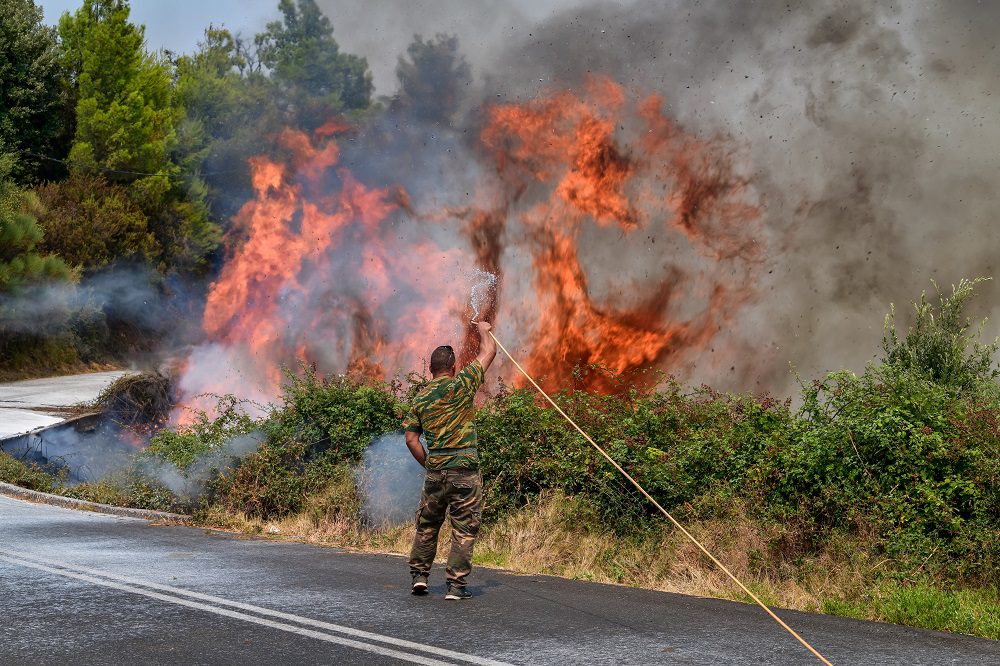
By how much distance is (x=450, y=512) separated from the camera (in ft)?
25.5

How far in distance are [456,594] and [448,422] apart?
1.24 m

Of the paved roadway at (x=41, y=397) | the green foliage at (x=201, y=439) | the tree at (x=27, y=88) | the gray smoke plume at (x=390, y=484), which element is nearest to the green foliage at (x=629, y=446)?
the gray smoke plume at (x=390, y=484)

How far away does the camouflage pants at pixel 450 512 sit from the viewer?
7.64m

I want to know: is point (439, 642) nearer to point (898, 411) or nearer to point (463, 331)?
point (898, 411)

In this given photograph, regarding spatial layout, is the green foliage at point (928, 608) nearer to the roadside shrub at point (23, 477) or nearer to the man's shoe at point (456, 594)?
the man's shoe at point (456, 594)

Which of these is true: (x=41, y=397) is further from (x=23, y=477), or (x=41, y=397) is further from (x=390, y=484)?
(x=390, y=484)

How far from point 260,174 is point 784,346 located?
10.9 metres

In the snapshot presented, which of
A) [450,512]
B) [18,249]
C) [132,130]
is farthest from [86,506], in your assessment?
[132,130]

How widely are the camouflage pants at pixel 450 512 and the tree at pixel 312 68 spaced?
23092mm

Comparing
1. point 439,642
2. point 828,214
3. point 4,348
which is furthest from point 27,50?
point 439,642

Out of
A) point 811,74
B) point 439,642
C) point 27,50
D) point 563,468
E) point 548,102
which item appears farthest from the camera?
point 27,50

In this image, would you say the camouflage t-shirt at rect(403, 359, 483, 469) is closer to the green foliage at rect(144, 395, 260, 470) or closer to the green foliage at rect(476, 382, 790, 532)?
the green foliage at rect(476, 382, 790, 532)

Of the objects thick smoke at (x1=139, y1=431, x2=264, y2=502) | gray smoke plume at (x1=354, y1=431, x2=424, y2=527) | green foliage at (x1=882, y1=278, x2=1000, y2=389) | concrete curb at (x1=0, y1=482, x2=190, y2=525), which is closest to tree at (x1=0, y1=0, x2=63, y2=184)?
concrete curb at (x1=0, y1=482, x2=190, y2=525)

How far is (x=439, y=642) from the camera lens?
19.9 ft
